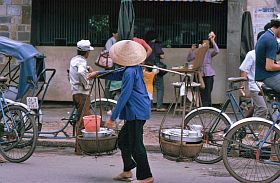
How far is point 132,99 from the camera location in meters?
6.98

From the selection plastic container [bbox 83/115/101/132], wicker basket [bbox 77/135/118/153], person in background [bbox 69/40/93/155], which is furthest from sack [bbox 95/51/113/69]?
wicker basket [bbox 77/135/118/153]

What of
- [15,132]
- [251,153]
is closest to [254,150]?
[251,153]

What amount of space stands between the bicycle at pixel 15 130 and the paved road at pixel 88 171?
0.21m

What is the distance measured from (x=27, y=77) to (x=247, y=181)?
12.3ft

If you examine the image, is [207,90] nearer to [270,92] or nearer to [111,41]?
[111,41]

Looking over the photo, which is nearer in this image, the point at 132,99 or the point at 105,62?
the point at 132,99

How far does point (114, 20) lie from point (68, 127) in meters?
5.37

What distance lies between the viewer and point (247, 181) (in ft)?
23.3

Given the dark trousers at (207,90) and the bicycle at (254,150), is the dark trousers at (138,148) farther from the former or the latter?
the dark trousers at (207,90)

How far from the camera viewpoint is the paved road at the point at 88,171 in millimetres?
7527

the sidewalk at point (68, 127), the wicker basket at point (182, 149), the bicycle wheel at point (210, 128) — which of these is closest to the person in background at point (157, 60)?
the sidewalk at point (68, 127)

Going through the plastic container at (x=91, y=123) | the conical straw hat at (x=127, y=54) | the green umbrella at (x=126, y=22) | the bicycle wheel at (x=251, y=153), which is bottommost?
the bicycle wheel at (x=251, y=153)

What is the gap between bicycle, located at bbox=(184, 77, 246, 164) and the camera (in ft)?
27.4

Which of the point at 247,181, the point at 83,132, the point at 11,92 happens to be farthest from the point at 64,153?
the point at 247,181
